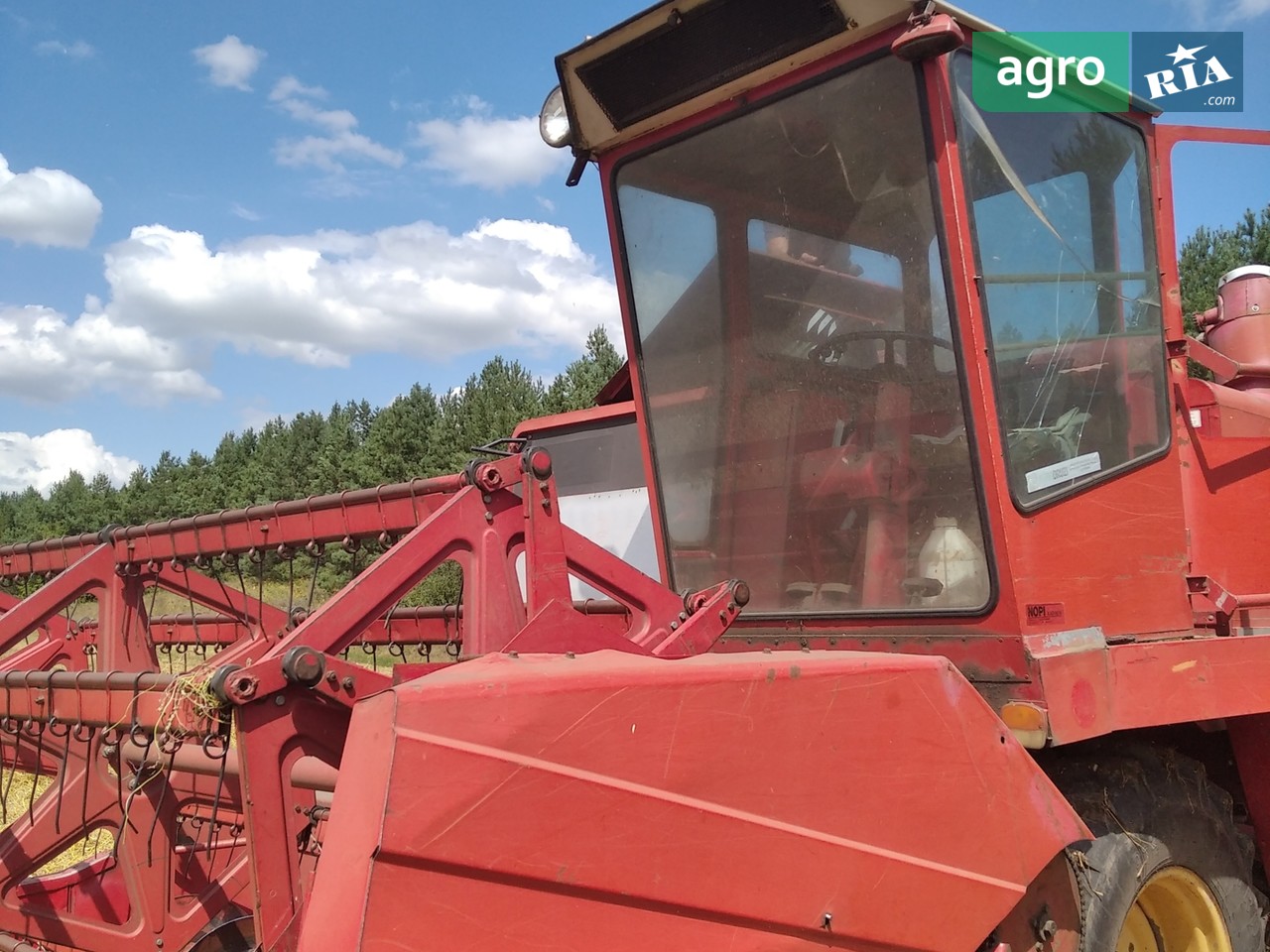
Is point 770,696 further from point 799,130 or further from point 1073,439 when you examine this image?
point 799,130

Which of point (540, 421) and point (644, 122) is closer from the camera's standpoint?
point (644, 122)

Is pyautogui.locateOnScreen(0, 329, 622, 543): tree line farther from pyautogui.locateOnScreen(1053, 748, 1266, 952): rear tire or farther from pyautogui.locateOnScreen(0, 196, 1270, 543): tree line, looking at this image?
pyautogui.locateOnScreen(1053, 748, 1266, 952): rear tire

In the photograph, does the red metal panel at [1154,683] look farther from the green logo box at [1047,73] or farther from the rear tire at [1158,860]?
the green logo box at [1047,73]

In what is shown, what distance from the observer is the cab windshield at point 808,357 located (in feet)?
9.02

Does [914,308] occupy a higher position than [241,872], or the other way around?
[914,308]

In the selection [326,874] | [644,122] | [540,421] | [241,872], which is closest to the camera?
[326,874]

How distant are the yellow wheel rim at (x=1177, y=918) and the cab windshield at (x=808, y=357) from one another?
1029mm

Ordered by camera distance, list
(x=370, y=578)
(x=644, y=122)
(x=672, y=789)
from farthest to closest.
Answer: (x=644, y=122), (x=370, y=578), (x=672, y=789)

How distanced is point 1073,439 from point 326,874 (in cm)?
226

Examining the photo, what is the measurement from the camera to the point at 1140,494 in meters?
3.03

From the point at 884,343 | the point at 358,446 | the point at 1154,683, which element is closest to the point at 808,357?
the point at 884,343

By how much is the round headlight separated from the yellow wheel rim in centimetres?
286

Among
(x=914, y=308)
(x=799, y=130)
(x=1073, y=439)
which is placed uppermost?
(x=799, y=130)

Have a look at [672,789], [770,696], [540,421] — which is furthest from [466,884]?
[540,421]
